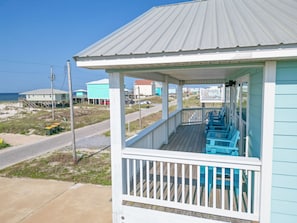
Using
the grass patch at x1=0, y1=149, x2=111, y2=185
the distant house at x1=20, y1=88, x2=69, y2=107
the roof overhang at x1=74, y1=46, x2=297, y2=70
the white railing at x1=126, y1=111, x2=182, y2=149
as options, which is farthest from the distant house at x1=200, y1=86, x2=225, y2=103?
the distant house at x1=20, y1=88, x2=69, y2=107

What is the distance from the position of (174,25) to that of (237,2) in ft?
7.00

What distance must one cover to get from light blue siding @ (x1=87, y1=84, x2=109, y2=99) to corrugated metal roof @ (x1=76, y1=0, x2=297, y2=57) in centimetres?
3659

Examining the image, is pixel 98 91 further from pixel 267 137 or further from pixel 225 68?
pixel 267 137

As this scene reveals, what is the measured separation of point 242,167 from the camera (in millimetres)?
2709

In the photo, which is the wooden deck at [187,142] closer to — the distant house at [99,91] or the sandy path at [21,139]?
the sandy path at [21,139]

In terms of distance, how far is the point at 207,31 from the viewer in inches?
115

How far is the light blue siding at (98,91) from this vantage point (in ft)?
131

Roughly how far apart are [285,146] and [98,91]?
1572 inches

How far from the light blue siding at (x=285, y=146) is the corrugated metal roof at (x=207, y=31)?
0.48m

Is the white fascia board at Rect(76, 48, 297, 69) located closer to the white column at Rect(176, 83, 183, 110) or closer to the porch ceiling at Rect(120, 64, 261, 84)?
the porch ceiling at Rect(120, 64, 261, 84)

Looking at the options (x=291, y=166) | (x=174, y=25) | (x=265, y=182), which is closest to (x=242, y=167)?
(x=265, y=182)

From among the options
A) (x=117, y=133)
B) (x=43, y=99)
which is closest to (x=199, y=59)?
(x=117, y=133)

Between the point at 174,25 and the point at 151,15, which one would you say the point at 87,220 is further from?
the point at 151,15

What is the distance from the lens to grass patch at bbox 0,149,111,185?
5.53m
